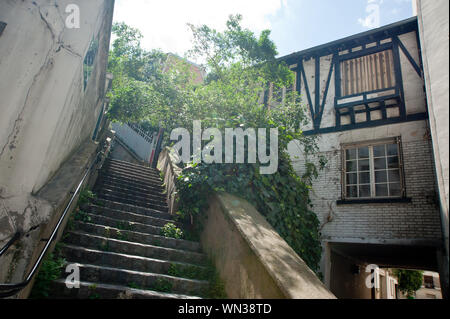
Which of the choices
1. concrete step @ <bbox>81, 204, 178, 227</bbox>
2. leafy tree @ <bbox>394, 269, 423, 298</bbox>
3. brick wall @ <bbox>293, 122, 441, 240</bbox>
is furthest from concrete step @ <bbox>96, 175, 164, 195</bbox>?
leafy tree @ <bbox>394, 269, 423, 298</bbox>

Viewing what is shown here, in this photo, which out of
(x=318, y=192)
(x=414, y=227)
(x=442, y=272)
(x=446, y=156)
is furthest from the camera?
(x=318, y=192)

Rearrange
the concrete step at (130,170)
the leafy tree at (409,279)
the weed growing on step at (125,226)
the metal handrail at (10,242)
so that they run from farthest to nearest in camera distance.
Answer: the leafy tree at (409,279)
the concrete step at (130,170)
the weed growing on step at (125,226)
the metal handrail at (10,242)

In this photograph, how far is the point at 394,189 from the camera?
6.31m

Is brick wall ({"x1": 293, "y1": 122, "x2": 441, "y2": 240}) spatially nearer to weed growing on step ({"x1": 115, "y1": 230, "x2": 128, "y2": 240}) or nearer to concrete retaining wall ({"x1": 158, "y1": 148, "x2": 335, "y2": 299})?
concrete retaining wall ({"x1": 158, "y1": 148, "x2": 335, "y2": 299})

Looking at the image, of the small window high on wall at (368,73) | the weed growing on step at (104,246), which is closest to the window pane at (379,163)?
the small window high on wall at (368,73)

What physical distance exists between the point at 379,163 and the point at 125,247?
6.18 meters

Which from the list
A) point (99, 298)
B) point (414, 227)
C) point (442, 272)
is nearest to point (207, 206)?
point (99, 298)

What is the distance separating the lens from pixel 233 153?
5133 mm

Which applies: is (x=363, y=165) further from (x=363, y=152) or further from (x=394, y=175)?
(x=394, y=175)

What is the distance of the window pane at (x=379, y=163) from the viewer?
21.8 feet

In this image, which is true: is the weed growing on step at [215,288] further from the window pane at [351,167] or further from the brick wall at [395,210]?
the window pane at [351,167]

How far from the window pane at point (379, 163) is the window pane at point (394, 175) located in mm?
214

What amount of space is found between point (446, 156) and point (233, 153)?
354cm
